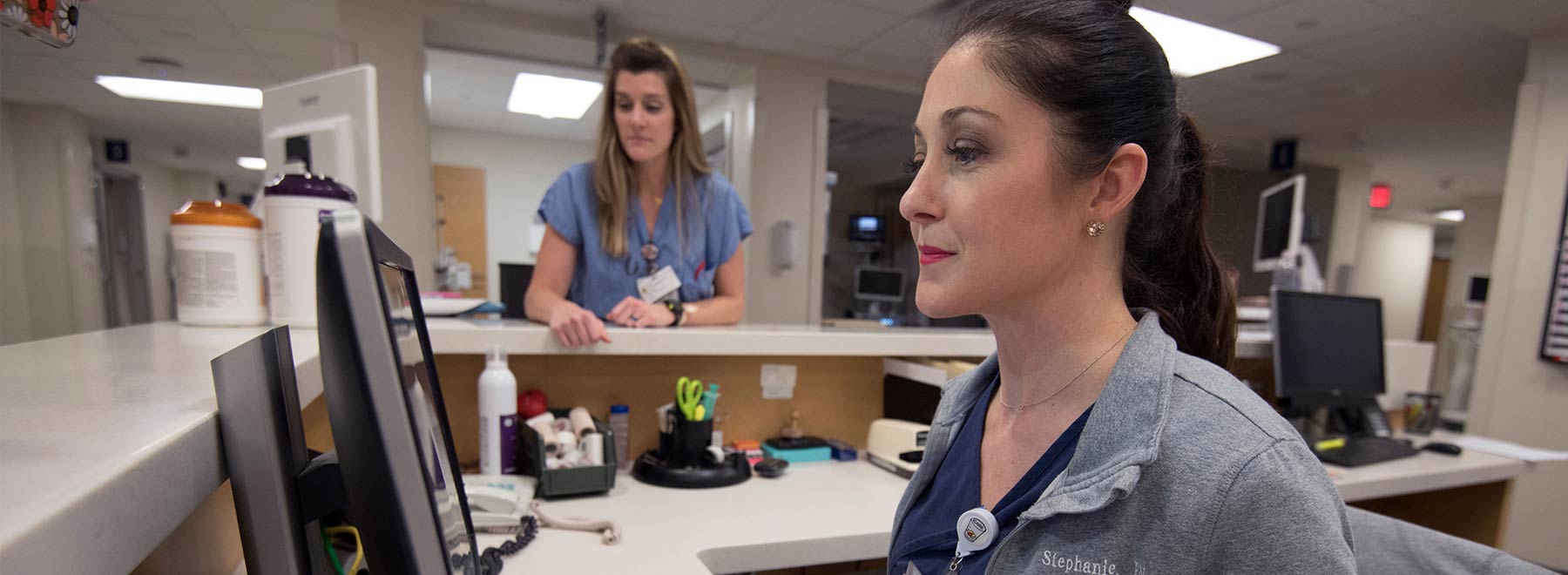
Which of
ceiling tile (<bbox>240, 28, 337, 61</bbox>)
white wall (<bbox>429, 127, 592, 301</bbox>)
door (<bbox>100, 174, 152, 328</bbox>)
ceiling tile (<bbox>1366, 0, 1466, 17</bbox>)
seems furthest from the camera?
white wall (<bbox>429, 127, 592, 301</bbox>)

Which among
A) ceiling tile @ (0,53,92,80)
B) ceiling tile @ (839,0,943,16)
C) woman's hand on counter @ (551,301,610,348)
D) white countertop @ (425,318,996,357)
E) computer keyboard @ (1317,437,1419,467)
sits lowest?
computer keyboard @ (1317,437,1419,467)

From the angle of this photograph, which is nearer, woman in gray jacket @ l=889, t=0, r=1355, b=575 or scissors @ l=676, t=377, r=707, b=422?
woman in gray jacket @ l=889, t=0, r=1355, b=575

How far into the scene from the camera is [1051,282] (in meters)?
0.77

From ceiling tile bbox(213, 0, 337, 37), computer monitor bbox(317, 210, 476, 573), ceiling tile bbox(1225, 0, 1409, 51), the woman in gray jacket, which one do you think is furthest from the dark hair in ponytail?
ceiling tile bbox(1225, 0, 1409, 51)

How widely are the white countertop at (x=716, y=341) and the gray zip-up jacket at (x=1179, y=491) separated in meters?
0.87

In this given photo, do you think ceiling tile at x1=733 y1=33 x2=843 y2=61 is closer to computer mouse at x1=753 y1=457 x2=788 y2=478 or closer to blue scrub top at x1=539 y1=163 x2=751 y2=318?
blue scrub top at x1=539 y1=163 x2=751 y2=318

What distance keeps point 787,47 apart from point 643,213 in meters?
3.05

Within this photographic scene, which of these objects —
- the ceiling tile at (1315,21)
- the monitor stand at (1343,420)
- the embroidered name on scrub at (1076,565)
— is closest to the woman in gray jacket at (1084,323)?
the embroidered name on scrub at (1076,565)

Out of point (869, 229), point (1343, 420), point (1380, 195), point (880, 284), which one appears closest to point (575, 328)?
point (1343, 420)

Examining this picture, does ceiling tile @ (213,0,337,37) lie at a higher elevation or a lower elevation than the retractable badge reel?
higher

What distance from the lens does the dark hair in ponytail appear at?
74cm

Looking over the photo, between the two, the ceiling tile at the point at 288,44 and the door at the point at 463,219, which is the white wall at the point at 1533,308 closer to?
the ceiling tile at the point at 288,44

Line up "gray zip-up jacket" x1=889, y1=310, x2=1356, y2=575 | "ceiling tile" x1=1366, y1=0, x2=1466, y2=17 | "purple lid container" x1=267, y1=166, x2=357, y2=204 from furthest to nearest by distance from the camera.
→ "ceiling tile" x1=1366, y1=0, x2=1466, y2=17
"purple lid container" x1=267, y1=166, x2=357, y2=204
"gray zip-up jacket" x1=889, y1=310, x2=1356, y2=575

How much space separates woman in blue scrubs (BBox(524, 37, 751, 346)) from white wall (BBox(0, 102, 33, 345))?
2.79 ft
